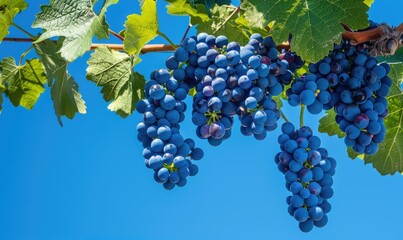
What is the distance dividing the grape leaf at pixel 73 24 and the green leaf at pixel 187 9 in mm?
172

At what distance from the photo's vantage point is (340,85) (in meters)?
1.78

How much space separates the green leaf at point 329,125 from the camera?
7.67 ft

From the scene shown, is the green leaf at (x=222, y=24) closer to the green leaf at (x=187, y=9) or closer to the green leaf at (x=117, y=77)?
the green leaf at (x=187, y=9)

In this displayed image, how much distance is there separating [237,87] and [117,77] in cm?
53

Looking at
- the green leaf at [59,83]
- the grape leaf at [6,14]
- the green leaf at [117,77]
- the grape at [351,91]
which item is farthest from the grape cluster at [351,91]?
the grape leaf at [6,14]

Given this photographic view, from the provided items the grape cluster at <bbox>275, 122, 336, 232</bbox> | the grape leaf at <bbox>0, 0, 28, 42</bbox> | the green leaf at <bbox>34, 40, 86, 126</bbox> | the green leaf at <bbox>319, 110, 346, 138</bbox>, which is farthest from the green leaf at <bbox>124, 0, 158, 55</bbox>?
the green leaf at <bbox>319, 110, 346, 138</bbox>

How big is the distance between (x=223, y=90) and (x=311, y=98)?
212 mm

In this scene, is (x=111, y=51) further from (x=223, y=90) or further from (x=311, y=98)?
(x=311, y=98)

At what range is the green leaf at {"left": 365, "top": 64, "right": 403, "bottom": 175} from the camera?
6.99ft

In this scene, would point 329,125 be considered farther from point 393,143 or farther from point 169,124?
point 169,124

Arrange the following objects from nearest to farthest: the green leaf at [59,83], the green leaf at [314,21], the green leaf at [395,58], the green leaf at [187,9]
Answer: the green leaf at [314,21], the green leaf at [395,58], the green leaf at [187,9], the green leaf at [59,83]

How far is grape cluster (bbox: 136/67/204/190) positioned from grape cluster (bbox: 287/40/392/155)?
0.28 m

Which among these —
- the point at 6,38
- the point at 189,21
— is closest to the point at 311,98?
the point at 189,21

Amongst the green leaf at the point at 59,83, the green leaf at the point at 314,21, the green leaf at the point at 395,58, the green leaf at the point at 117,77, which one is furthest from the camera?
the green leaf at the point at 59,83
